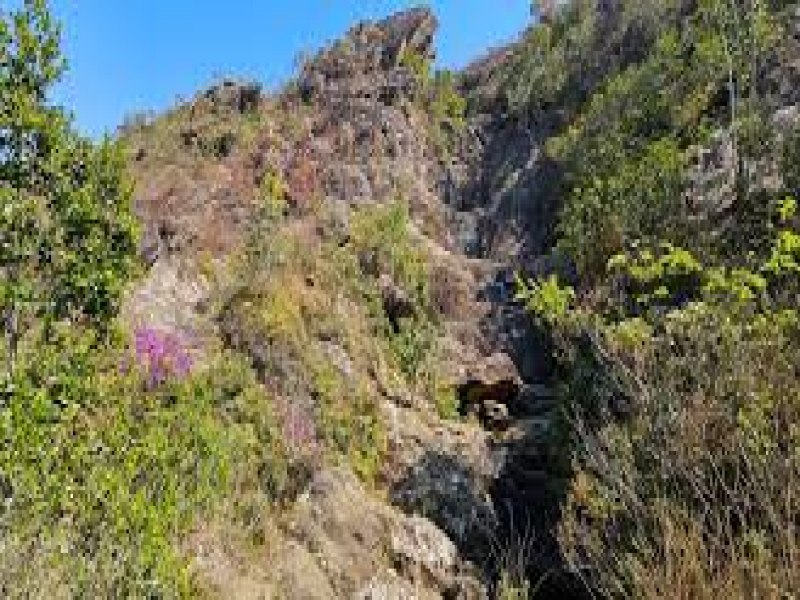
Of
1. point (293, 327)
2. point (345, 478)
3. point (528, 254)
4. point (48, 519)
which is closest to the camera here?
point (48, 519)

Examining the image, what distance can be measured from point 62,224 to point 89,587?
3.61m

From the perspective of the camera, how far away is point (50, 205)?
8.88 m

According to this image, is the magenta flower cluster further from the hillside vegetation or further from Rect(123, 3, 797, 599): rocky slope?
Rect(123, 3, 797, 599): rocky slope

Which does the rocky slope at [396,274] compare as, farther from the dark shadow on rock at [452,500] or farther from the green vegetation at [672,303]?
the green vegetation at [672,303]

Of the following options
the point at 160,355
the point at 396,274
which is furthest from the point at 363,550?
the point at 396,274

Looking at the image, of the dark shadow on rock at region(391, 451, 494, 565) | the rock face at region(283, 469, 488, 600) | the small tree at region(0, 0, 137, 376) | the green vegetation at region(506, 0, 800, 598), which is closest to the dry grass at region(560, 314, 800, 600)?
the green vegetation at region(506, 0, 800, 598)

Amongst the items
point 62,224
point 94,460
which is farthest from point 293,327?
point 94,460

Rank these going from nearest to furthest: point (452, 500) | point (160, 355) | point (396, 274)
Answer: point (160, 355) → point (452, 500) → point (396, 274)

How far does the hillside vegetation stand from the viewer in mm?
6410

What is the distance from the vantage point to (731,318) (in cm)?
853

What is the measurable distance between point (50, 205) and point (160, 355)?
2.57m

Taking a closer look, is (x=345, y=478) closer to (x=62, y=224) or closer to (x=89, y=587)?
(x=62, y=224)

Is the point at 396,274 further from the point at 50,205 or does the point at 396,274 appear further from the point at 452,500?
the point at 50,205

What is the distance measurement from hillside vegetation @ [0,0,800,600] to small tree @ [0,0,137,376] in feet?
0.09
